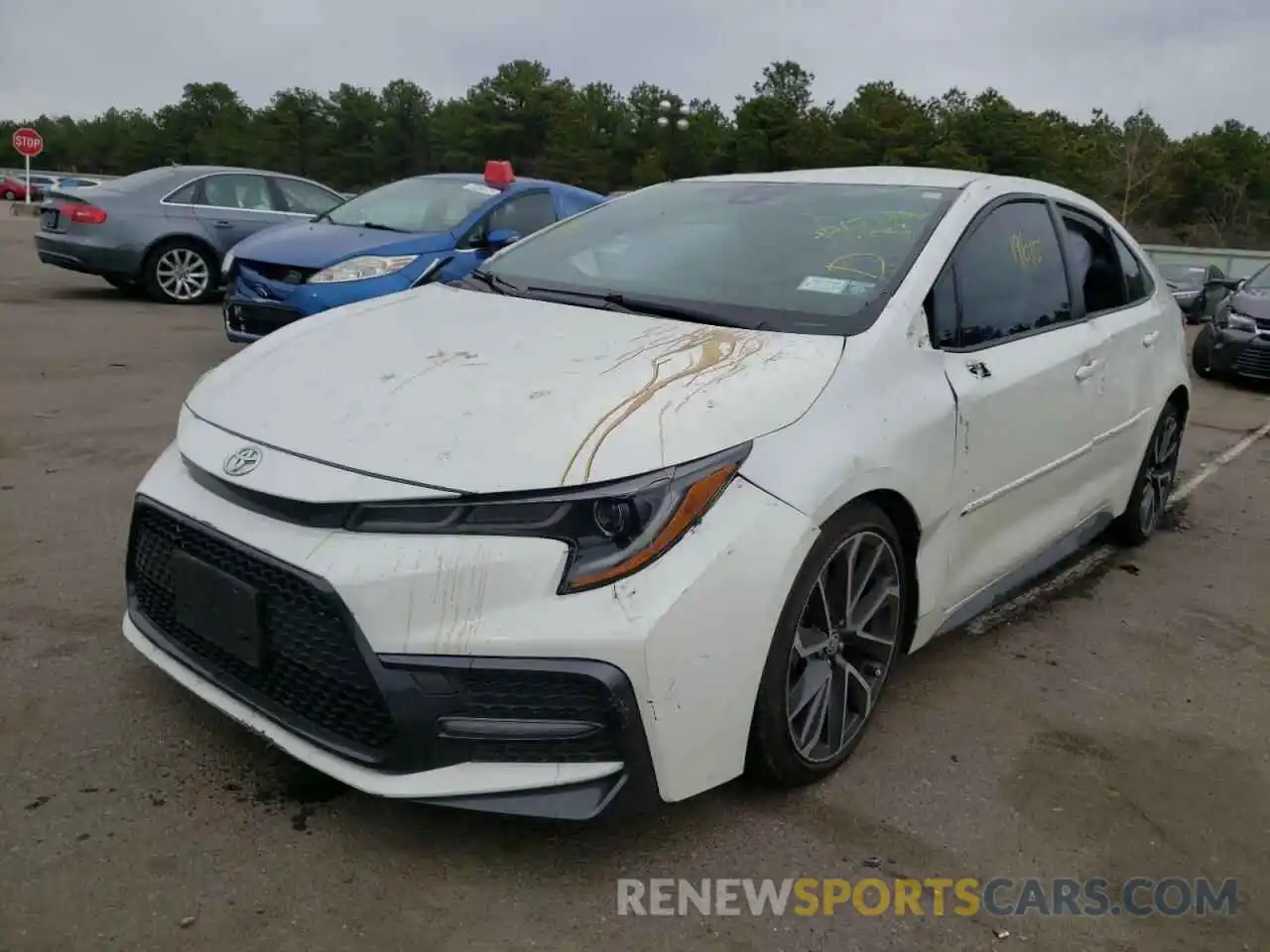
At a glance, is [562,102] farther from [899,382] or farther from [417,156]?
[899,382]

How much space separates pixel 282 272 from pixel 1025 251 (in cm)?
501

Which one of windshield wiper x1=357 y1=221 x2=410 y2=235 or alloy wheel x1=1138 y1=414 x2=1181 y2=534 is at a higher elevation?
windshield wiper x1=357 y1=221 x2=410 y2=235

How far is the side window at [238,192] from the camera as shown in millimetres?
10812

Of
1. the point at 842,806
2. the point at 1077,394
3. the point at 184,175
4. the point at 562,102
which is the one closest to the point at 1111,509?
the point at 1077,394

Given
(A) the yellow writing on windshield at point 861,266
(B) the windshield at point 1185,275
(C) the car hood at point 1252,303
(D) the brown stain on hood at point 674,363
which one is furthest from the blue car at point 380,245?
(B) the windshield at point 1185,275

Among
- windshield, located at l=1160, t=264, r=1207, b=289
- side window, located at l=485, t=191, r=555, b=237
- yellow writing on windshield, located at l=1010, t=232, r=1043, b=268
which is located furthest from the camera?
windshield, located at l=1160, t=264, r=1207, b=289

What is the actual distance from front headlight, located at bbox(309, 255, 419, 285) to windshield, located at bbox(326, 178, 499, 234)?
2.00 ft

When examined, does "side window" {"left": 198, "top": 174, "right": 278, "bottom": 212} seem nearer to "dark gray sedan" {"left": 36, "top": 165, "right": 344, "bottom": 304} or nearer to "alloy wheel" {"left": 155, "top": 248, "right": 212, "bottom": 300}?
"dark gray sedan" {"left": 36, "top": 165, "right": 344, "bottom": 304}

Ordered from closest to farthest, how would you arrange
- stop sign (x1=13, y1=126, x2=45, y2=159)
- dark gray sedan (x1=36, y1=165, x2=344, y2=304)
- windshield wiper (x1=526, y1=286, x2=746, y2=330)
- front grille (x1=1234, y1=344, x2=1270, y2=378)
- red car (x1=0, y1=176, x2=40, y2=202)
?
windshield wiper (x1=526, y1=286, x2=746, y2=330) < dark gray sedan (x1=36, y1=165, x2=344, y2=304) < front grille (x1=1234, y1=344, x2=1270, y2=378) < stop sign (x1=13, y1=126, x2=45, y2=159) < red car (x1=0, y1=176, x2=40, y2=202)

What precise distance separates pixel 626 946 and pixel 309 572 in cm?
98

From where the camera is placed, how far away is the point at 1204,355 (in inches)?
441

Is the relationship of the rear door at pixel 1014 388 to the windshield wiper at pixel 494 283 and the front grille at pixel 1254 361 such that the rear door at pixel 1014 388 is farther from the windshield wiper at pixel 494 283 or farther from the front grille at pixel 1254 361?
the front grille at pixel 1254 361

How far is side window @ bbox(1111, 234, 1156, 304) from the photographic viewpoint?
450cm

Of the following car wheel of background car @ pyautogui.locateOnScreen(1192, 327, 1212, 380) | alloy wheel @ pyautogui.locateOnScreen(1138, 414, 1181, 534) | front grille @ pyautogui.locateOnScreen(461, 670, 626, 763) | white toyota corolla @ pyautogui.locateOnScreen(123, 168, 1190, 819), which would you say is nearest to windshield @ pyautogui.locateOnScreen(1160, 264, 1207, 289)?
car wheel of background car @ pyautogui.locateOnScreen(1192, 327, 1212, 380)
